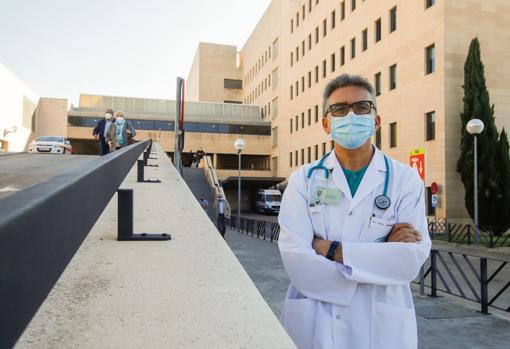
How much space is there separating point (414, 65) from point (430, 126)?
157 inches

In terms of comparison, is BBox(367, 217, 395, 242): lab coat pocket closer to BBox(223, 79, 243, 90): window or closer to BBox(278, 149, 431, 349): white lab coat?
BBox(278, 149, 431, 349): white lab coat

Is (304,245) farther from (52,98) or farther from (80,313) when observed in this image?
(52,98)

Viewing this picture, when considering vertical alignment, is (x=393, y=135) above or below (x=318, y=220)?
above

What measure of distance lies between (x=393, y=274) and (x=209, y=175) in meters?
32.6

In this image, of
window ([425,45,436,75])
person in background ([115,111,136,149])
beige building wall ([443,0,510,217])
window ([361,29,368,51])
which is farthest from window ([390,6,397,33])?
person in background ([115,111,136,149])

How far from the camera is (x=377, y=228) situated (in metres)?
2.50

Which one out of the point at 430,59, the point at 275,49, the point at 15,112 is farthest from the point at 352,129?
the point at 275,49

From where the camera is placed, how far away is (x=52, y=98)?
193 ft

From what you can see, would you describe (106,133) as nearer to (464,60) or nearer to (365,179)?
(365,179)

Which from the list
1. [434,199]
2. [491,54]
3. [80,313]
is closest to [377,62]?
[491,54]

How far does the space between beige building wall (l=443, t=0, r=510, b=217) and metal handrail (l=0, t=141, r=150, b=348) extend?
2526 centimetres

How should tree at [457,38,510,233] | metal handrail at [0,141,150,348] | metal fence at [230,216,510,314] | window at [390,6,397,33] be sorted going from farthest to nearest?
1. window at [390,6,397,33]
2. tree at [457,38,510,233]
3. metal fence at [230,216,510,314]
4. metal handrail at [0,141,150,348]

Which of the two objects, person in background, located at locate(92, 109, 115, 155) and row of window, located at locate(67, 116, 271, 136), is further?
row of window, located at locate(67, 116, 271, 136)

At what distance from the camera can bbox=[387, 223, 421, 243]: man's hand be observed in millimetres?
2453
